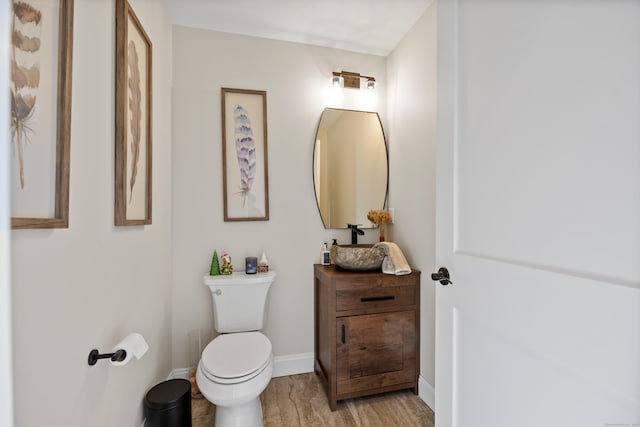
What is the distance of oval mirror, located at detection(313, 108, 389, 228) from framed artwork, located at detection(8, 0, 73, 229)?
1563 millimetres

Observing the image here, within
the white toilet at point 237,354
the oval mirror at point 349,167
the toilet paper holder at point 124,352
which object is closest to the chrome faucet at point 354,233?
the oval mirror at point 349,167

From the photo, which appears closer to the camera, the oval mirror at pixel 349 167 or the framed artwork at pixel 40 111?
the framed artwork at pixel 40 111

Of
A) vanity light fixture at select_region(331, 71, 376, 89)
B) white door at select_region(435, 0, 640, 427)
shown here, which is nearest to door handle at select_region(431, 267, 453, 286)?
white door at select_region(435, 0, 640, 427)

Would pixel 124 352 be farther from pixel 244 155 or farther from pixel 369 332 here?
pixel 244 155

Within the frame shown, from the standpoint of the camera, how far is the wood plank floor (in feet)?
5.46

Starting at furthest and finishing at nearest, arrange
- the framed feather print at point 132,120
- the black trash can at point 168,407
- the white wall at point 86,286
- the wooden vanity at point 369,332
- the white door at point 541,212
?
the wooden vanity at point 369,332 → the black trash can at point 168,407 → the framed feather print at point 132,120 → the white wall at point 86,286 → the white door at point 541,212

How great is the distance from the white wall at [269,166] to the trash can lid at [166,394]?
574 millimetres

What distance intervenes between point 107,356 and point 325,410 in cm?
129

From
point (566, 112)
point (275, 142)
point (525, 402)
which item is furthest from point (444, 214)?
point (275, 142)

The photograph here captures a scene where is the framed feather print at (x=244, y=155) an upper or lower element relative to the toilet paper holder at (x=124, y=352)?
→ upper

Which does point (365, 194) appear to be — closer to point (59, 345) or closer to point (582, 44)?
point (582, 44)

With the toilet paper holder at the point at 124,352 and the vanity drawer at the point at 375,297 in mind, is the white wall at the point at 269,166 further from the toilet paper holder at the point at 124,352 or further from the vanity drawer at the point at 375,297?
the toilet paper holder at the point at 124,352

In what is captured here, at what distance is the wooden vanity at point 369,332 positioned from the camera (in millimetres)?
1777

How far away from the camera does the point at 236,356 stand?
1.51 meters
